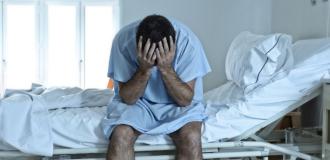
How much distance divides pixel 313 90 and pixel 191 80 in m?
0.55

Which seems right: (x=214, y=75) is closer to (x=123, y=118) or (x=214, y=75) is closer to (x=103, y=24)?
(x=103, y=24)

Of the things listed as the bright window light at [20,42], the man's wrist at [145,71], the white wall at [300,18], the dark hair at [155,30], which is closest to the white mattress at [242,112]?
the man's wrist at [145,71]

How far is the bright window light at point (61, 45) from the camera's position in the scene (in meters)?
3.97

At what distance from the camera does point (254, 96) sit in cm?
170

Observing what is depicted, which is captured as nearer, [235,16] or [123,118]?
[123,118]

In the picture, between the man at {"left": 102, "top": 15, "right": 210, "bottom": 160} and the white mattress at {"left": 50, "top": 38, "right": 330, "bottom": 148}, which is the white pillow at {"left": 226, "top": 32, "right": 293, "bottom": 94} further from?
the man at {"left": 102, "top": 15, "right": 210, "bottom": 160}

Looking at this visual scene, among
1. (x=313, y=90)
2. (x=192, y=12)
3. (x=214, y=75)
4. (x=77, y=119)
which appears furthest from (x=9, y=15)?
(x=313, y=90)

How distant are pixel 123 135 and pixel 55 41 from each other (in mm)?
2745

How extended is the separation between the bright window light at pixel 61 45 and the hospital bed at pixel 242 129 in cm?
233

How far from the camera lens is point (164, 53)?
1449mm

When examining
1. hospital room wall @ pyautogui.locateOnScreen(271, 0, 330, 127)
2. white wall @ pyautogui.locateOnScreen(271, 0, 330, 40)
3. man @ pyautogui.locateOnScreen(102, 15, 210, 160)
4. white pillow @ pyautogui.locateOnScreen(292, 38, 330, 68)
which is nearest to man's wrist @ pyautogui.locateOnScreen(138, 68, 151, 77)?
man @ pyautogui.locateOnScreen(102, 15, 210, 160)

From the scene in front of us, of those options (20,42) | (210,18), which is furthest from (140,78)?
(20,42)

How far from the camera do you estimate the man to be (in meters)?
1.45

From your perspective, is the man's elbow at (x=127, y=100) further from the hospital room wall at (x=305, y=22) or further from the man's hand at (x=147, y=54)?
the hospital room wall at (x=305, y=22)
